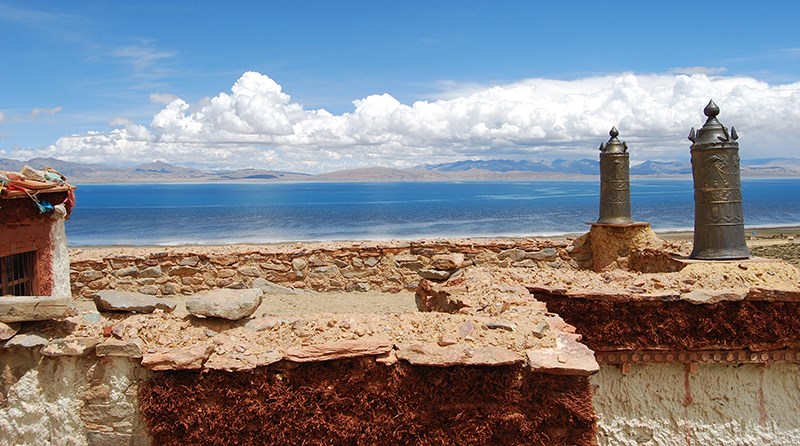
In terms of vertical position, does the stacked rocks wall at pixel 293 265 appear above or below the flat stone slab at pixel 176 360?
below

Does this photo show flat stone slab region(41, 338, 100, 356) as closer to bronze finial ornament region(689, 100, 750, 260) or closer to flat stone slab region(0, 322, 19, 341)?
flat stone slab region(0, 322, 19, 341)

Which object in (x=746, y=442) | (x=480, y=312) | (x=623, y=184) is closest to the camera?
(x=480, y=312)

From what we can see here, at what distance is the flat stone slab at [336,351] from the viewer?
4.16 m

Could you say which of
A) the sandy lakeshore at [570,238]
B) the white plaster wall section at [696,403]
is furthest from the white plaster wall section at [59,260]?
the white plaster wall section at [696,403]

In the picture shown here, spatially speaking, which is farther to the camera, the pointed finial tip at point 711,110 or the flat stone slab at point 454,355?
the pointed finial tip at point 711,110

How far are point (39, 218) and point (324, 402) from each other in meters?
6.91

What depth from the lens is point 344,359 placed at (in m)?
4.20

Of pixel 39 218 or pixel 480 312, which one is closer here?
pixel 480 312

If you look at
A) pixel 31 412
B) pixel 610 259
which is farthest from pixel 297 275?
pixel 31 412

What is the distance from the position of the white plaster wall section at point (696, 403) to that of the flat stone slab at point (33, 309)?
483 cm

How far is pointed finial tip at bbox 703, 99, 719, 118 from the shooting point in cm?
923

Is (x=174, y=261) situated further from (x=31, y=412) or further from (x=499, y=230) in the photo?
(x=499, y=230)

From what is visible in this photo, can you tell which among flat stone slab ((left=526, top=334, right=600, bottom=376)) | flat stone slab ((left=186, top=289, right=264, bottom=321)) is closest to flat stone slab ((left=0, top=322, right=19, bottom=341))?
flat stone slab ((left=186, top=289, right=264, bottom=321))

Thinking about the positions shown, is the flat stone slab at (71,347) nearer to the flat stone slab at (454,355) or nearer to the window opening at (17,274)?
the flat stone slab at (454,355)
